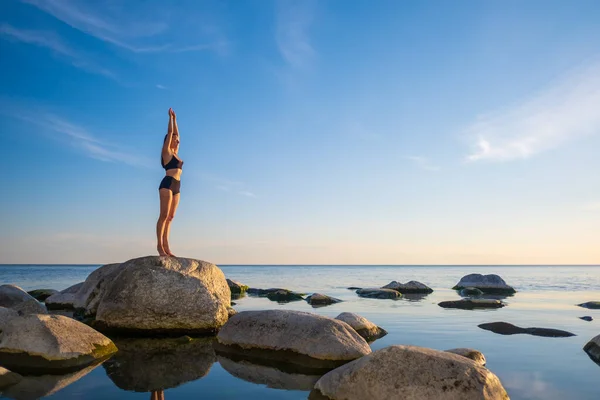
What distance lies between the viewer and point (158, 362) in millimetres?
8602

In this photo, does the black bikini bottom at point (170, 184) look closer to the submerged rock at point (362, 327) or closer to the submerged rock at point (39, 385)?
the submerged rock at point (362, 327)

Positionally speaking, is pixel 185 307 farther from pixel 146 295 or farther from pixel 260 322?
pixel 260 322

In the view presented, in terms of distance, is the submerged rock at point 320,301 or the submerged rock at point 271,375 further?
the submerged rock at point 320,301

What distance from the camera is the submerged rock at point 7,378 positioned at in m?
6.57

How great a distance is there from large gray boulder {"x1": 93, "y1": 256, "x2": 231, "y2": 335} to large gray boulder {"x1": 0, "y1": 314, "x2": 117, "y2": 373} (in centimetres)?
242

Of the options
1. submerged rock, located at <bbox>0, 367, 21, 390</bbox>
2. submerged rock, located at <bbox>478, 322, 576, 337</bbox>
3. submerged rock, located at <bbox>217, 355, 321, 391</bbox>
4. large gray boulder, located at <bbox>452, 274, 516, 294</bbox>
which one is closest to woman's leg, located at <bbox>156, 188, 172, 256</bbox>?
submerged rock, located at <bbox>217, 355, 321, 391</bbox>

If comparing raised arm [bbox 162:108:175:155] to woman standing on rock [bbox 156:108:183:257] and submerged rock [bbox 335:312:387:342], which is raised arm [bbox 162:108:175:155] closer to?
woman standing on rock [bbox 156:108:183:257]

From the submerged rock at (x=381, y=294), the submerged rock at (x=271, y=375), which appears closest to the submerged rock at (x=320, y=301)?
the submerged rock at (x=381, y=294)

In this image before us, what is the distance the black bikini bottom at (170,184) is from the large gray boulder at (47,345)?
17.3ft

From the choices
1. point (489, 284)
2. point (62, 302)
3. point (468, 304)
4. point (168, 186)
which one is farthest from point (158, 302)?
point (489, 284)

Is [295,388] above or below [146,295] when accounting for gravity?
below

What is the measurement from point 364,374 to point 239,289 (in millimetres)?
24019

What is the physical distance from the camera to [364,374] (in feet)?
20.6

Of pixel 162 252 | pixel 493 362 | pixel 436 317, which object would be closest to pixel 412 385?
pixel 493 362
